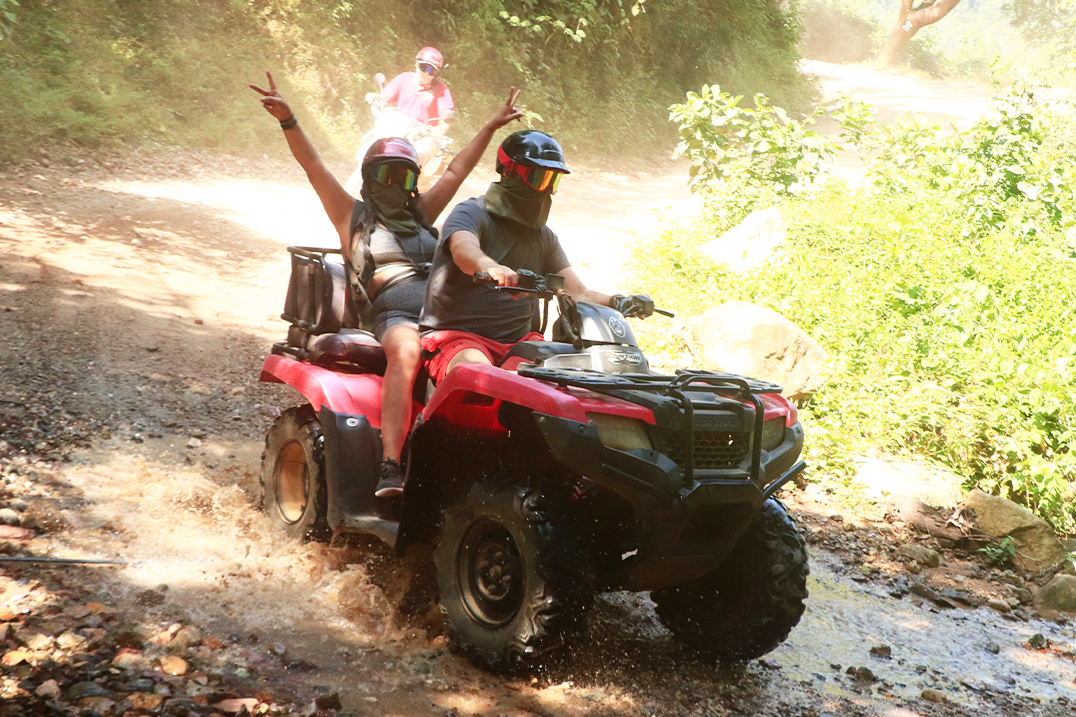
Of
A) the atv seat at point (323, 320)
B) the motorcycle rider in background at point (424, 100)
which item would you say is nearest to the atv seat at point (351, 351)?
the atv seat at point (323, 320)

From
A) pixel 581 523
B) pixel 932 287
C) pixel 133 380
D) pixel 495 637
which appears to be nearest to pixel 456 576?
pixel 495 637

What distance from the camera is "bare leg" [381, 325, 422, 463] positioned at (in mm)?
4270

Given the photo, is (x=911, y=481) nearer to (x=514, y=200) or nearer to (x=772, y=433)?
(x=772, y=433)

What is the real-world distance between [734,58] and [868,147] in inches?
626

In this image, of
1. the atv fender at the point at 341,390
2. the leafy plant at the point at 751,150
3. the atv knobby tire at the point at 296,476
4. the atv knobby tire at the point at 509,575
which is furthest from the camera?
the leafy plant at the point at 751,150

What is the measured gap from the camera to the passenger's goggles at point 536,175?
4168 mm

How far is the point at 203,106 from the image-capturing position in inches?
629

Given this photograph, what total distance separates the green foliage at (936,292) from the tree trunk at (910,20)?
96.1 ft

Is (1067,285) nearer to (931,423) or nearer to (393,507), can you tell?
(931,423)

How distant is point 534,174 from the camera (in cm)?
418

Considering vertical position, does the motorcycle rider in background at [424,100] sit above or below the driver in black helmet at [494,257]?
above

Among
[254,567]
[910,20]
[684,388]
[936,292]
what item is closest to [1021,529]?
[936,292]

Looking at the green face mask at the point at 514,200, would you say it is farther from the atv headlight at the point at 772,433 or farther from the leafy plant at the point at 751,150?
the leafy plant at the point at 751,150

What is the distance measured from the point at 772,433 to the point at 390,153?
254 cm
